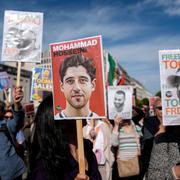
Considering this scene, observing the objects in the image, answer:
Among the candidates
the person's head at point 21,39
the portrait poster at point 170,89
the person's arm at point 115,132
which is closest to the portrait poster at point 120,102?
the person's arm at point 115,132

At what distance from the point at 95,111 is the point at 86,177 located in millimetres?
476

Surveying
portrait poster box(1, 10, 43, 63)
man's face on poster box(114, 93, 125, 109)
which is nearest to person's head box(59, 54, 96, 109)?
portrait poster box(1, 10, 43, 63)

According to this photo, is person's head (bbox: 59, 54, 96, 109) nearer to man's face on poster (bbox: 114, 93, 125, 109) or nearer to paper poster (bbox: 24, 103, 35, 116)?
man's face on poster (bbox: 114, 93, 125, 109)

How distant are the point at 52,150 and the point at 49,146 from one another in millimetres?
38

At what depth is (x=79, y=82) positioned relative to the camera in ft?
9.26

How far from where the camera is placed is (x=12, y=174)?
4.48 meters

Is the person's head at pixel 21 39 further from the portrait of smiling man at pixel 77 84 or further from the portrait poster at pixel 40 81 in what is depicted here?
the portrait poster at pixel 40 81

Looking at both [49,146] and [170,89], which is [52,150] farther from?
[170,89]

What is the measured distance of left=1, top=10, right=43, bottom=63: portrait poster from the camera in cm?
493

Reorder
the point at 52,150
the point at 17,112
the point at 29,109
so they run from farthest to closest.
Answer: the point at 29,109, the point at 17,112, the point at 52,150

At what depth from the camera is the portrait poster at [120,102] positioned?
240 inches

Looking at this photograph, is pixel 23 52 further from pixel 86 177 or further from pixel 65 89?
pixel 86 177

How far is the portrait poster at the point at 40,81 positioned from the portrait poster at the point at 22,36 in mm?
3597

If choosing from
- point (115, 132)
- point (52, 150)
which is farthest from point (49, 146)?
point (115, 132)
